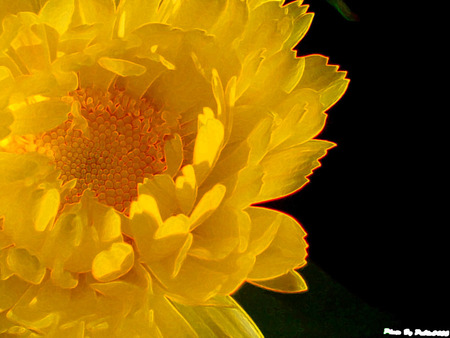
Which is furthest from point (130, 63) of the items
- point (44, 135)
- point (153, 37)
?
point (44, 135)

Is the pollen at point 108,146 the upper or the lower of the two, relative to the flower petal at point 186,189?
lower

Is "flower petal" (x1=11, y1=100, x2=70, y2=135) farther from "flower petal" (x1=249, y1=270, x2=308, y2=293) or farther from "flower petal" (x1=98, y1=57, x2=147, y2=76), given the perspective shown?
"flower petal" (x1=249, y1=270, x2=308, y2=293)

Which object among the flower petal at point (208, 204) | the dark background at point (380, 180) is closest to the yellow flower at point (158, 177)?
the flower petal at point (208, 204)

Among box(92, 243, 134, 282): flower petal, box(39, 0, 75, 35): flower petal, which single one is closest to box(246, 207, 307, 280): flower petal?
box(92, 243, 134, 282): flower petal

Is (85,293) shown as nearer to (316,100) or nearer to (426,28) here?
(316,100)

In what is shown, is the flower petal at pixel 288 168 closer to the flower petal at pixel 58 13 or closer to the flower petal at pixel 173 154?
the flower petal at pixel 173 154

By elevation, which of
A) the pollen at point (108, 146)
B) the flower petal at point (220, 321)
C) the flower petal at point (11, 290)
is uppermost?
the pollen at point (108, 146)

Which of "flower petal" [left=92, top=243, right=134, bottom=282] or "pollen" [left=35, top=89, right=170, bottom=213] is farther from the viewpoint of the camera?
"pollen" [left=35, top=89, right=170, bottom=213]

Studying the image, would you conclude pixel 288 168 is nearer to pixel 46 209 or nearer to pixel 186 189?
pixel 186 189
